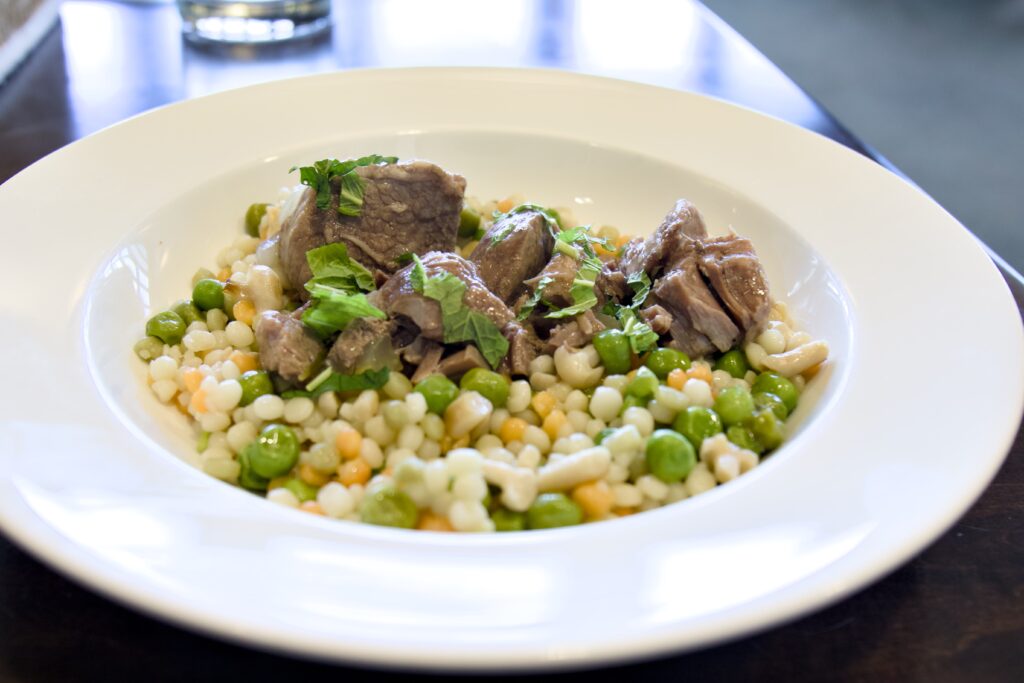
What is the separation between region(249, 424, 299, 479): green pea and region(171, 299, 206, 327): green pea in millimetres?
868

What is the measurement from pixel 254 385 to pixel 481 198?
1.72 m

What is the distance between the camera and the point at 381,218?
3.54 meters

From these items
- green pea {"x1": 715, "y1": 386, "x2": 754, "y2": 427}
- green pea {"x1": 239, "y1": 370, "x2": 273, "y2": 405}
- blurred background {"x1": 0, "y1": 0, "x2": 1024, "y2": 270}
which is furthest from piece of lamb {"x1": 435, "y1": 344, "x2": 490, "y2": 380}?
blurred background {"x1": 0, "y1": 0, "x2": 1024, "y2": 270}

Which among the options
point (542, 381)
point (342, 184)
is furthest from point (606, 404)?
point (342, 184)

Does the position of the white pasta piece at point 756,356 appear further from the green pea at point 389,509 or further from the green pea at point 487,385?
the green pea at point 389,509

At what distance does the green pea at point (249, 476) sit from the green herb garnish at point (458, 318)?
74 cm

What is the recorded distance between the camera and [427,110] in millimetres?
4379

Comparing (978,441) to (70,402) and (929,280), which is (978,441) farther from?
(70,402)

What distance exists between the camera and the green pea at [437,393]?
2.91m

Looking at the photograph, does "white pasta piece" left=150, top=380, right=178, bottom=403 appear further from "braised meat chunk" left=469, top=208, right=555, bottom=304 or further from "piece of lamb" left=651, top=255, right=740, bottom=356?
"piece of lamb" left=651, top=255, right=740, bottom=356

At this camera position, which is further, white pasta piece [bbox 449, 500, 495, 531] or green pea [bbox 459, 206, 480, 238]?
green pea [bbox 459, 206, 480, 238]

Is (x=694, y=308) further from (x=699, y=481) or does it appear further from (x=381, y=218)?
(x=381, y=218)

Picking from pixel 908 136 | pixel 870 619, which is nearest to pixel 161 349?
pixel 870 619

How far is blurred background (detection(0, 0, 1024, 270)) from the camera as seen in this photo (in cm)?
539
